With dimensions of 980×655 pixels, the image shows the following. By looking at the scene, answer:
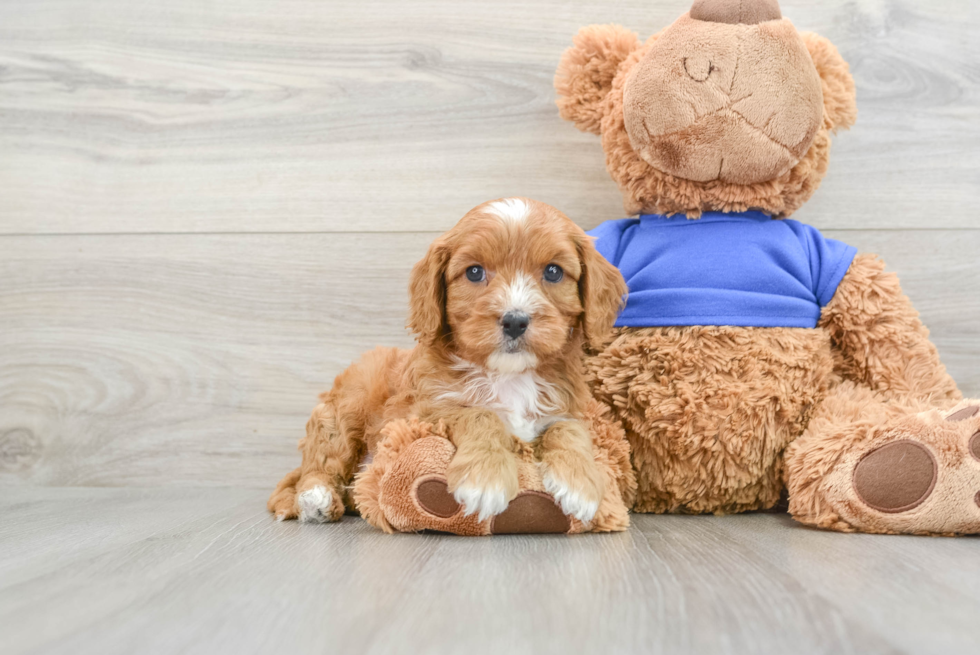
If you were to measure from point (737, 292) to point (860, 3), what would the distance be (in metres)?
1.05

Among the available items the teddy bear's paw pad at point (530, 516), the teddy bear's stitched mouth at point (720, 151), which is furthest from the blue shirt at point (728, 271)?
the teddy bear's paw pad at point (530, 516)

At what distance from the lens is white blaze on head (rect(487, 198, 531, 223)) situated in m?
1.44

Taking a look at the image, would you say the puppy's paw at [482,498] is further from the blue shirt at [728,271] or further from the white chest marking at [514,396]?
the blue shirt at [728,271]

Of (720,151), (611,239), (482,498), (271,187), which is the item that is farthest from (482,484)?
(271,187)

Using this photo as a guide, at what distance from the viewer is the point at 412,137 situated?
2.12m

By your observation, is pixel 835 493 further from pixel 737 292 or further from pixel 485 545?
pixel 485 545

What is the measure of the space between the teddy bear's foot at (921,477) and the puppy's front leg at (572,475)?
496mm

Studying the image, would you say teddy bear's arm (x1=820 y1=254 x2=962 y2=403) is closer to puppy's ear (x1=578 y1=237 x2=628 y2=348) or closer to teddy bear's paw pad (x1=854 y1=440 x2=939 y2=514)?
teddy bear's paw pad (x1=854 y1=440 x2=939 y2=514)

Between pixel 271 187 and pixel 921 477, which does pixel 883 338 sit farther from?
pixel 271 187

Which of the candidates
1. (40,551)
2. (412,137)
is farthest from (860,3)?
(40,551)

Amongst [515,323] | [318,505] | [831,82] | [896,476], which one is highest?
[831,82]

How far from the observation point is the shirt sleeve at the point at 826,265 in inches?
66.4

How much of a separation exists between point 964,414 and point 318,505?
1.33 m

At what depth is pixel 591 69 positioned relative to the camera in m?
1.75
